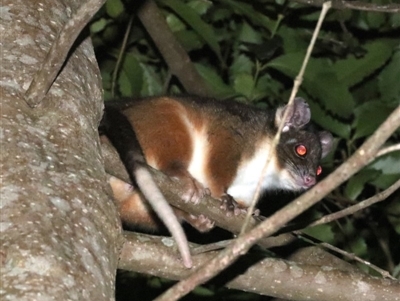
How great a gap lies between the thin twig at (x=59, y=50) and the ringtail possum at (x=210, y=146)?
115 cm

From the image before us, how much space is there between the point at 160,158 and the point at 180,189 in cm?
99

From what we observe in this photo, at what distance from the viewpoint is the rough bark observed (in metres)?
1.82

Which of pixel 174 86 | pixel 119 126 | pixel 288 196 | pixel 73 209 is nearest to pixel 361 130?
pixel 288 196

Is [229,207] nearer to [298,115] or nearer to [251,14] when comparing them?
[298,115]

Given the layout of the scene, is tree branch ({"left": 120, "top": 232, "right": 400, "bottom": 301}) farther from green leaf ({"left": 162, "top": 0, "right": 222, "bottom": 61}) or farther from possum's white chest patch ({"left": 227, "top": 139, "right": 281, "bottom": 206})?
green leaf ({"left": 162, "top": 0, "right": 222, "bottom": 61})

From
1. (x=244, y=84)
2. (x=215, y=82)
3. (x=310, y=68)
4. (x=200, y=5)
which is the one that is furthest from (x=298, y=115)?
(x=200, y=5)

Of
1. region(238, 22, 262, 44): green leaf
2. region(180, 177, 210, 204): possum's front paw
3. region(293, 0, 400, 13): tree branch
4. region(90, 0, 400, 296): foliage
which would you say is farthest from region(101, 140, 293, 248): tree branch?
region(238, 22, 262, 44): green leaf

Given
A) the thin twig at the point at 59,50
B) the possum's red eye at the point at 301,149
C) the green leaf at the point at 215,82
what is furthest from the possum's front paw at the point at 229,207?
the green leaf at the point at 215,82

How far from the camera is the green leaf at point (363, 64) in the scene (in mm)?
5816

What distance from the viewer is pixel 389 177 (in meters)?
5.41

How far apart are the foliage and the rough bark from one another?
2945 millimetres

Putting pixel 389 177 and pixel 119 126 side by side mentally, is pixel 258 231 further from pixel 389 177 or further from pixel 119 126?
pixel 389 177

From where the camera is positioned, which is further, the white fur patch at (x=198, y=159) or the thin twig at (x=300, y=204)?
the white fur patch at (x=198, y=159)

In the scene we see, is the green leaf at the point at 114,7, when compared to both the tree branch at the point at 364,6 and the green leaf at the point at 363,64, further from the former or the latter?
the tree branch at the point at 364,6
